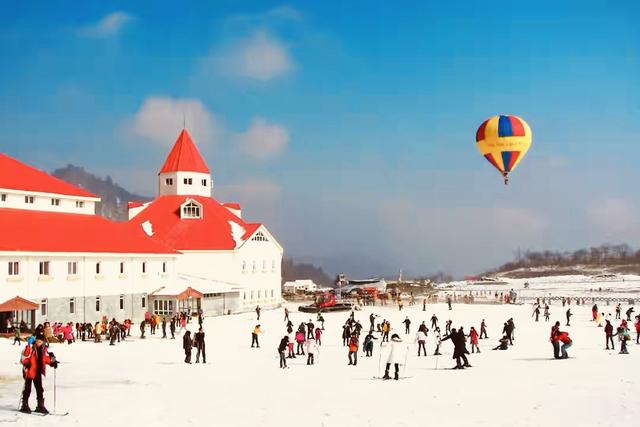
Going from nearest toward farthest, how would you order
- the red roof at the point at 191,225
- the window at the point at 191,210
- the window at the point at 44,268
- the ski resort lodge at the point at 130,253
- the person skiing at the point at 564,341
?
the person skiing at the point at 564,341 → the ski resort lodge at the point at 130,253 → the window at the point at 44,268 → the red roof at the point at 191,225 → the window at the point at 191,210

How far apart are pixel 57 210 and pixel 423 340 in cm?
3154

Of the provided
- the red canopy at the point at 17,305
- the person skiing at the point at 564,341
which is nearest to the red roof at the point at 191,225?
the red canopy at the point at 17,305

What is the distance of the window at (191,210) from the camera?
66812mm

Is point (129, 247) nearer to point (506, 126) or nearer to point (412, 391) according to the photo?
point (506, 126)

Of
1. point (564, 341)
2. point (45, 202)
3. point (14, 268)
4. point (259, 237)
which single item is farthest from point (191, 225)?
point (564, 341)

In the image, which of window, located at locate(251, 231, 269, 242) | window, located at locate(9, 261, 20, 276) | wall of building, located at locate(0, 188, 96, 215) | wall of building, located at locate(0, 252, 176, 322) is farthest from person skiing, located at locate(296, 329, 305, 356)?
window, located at locate(251, 231, 269, 242)

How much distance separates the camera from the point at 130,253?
5103cm

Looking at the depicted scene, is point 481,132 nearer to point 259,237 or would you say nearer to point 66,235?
point 259,237

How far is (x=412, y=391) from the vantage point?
805 inches

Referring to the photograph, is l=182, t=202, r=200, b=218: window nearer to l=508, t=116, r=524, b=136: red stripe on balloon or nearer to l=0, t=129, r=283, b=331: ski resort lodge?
l=0, t=129, r=283, b=331: ski resort lodge

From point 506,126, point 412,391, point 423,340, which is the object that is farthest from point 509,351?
point 506,126

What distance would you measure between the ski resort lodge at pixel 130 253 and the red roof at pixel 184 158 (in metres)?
0.12

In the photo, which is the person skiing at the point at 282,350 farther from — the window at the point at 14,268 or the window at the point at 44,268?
the window at the point at 44,268

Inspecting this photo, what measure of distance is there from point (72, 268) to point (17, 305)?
5771mm
